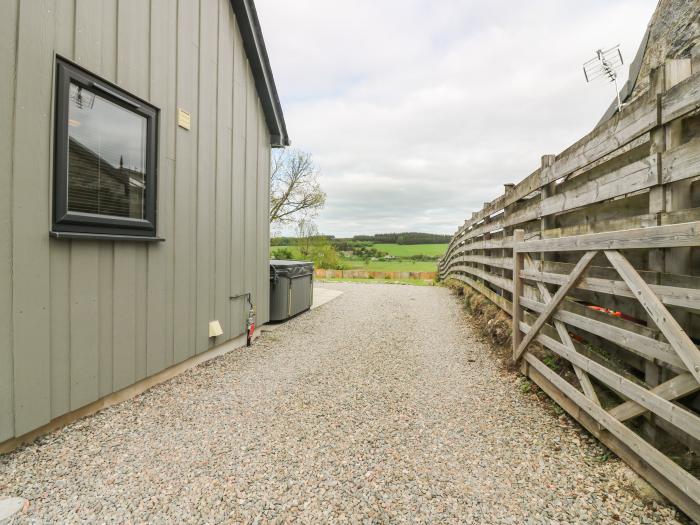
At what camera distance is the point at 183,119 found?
3.97 meters

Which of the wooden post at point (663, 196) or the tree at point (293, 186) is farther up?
the tree at point (293, 186)

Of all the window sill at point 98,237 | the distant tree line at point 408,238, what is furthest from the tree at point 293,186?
the distant tree line at point 408,238

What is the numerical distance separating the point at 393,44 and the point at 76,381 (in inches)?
375

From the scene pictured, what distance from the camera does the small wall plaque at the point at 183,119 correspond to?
12.8 feet

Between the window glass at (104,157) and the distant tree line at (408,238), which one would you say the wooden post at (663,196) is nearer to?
the window glass at (104,157)

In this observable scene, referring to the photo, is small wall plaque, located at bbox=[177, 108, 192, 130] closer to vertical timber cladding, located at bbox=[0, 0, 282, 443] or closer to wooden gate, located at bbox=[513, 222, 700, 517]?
vertical timber cladding, located at bbox=[0, 0, 282, 443]

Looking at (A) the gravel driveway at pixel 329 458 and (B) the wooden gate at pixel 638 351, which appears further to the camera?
(A) the gravel driveway at pixel 329 458

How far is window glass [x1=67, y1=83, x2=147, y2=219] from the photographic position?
2.71m

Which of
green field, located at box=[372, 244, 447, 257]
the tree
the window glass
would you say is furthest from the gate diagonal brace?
green field, located at box=[372, 244, 447, 257]

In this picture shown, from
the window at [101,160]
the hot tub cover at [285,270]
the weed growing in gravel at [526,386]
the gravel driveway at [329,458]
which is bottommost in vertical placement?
the gravel driveway at [329,458]

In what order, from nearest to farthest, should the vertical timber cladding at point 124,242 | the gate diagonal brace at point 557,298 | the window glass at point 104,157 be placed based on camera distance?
the vertical timber cladding at point 124,242, the gate diagonal brace at point 557,298, the window glass at point 104,157

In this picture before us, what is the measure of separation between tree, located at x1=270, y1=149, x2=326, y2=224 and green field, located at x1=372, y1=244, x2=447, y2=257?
1634 centimetres

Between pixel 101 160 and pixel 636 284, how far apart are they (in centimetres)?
418

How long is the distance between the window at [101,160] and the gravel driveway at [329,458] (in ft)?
5.56
